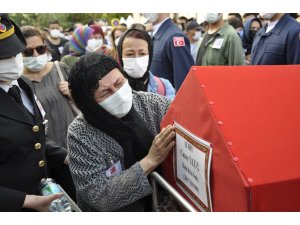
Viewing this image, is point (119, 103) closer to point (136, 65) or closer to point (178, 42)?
point (136, 65)

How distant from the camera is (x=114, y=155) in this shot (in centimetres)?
164

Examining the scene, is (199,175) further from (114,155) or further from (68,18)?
(68,18)

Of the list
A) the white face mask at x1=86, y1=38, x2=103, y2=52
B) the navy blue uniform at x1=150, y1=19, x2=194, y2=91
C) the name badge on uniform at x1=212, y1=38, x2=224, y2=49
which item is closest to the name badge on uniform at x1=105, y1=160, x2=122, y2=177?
the navy blue uniform at x1=150, y1=19, x2=194, y2=91

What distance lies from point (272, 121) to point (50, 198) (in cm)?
111

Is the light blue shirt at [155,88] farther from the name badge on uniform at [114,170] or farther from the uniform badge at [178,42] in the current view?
the name badge on uniform at [114,170]

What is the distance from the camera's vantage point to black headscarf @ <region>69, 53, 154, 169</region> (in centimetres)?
162

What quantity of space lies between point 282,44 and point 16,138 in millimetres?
2759

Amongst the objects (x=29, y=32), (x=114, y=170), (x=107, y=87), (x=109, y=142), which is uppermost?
(x=29, y=32)

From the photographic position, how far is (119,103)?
5.45ft

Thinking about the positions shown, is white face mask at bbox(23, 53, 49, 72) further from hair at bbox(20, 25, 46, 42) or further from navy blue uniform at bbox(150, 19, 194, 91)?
navy blue uniform at bbox(150, 19, 194, 91)

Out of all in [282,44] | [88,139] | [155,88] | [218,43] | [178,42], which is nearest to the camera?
[88,139]

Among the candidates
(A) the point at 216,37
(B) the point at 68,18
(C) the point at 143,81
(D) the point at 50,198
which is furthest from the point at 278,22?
(B) the point at 68,18

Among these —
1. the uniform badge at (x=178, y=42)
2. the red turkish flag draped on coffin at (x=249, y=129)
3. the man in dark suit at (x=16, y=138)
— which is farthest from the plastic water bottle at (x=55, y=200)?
the uniform badge at (x=178, y=42)

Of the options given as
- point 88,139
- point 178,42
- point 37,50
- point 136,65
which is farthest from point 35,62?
point 88,139
